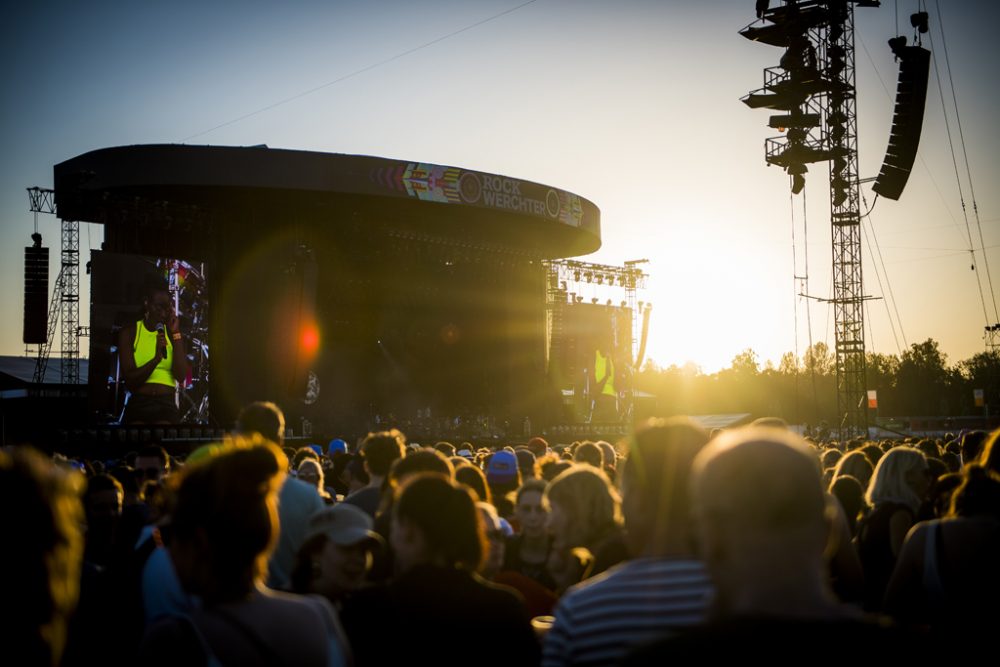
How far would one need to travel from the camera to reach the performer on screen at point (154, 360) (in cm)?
2681

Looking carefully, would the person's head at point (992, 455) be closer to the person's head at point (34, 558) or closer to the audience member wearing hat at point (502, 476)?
the person's head at point (34, 558)

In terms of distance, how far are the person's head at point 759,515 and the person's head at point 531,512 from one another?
11.0ft

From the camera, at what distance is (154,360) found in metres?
27.2

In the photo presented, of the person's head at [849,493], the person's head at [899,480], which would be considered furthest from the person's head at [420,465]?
the person's head at [849,493]

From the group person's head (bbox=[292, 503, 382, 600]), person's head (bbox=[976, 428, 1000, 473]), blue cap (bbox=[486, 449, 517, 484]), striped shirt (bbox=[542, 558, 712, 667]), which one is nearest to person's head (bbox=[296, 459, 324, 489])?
blue cap (bbox=[486, 449, 517, 484])

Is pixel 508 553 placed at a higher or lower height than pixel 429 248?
lower

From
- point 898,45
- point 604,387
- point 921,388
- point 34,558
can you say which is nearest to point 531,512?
point 34,558

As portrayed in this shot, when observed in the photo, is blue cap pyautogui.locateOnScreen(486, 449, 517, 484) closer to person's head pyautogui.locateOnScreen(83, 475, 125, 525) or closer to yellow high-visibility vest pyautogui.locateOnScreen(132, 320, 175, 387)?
person's head pyautogui.locateOnScreen(83, 475, 125, 525)

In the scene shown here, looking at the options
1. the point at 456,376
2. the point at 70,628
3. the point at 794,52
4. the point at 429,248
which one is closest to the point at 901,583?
the point at 70,628

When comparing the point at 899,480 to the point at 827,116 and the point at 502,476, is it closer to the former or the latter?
the point at 502,476

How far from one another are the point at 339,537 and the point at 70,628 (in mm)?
1346

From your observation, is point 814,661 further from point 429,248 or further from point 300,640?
point 429,248

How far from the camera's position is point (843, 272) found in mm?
27469

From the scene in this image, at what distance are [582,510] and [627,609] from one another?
1768 millimetres
